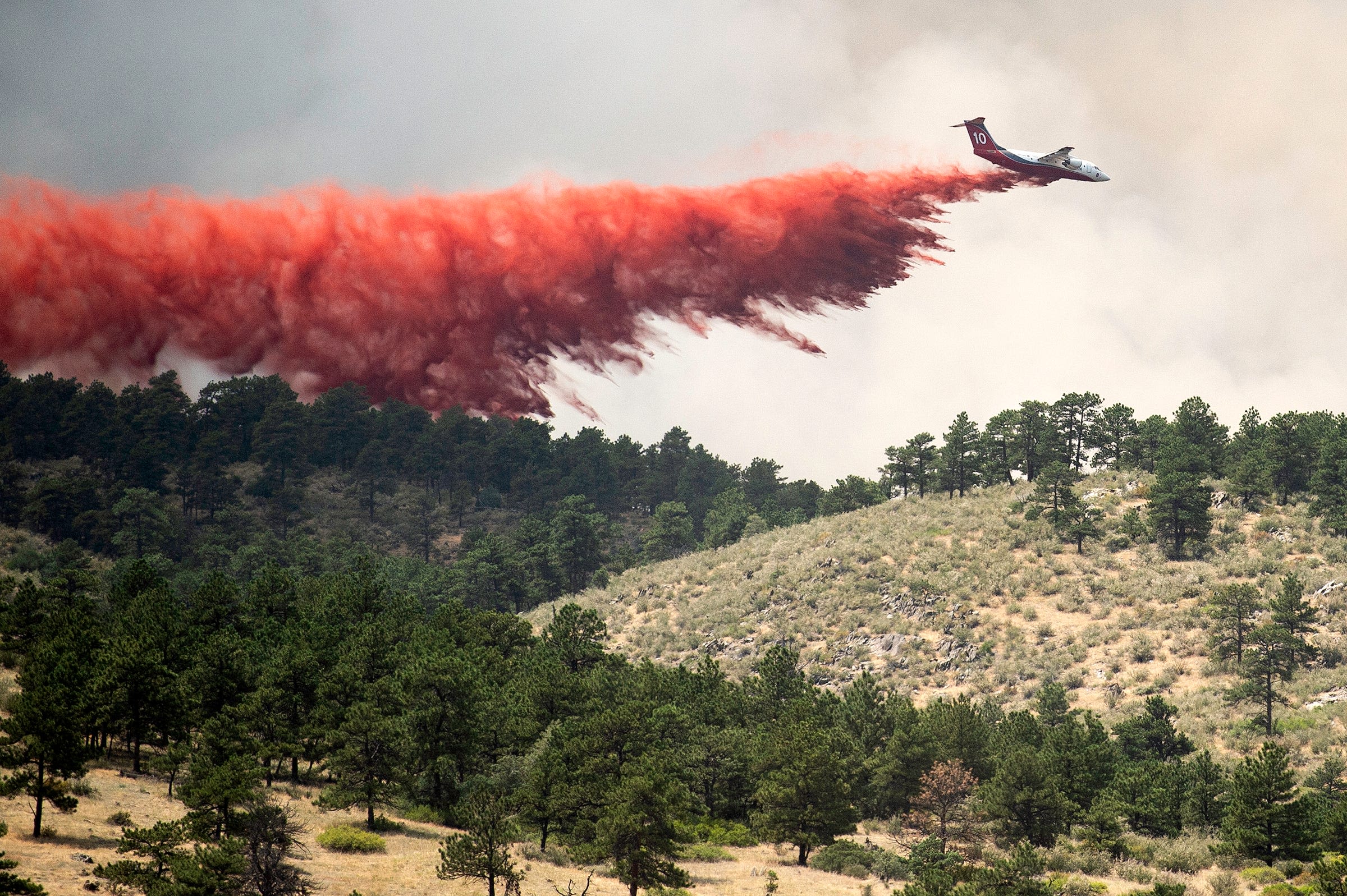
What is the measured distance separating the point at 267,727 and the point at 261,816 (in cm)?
1802

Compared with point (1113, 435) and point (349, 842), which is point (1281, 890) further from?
point (1113, 435)

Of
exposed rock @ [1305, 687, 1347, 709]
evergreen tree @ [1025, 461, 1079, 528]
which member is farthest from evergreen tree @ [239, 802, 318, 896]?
evergreen tree @ [1025, 461, 1079, 528]

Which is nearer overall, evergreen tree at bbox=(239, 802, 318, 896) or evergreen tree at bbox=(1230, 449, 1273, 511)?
evergreen tree at bbox=(239, 802, 318, 896)

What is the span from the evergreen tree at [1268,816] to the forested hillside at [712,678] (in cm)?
16

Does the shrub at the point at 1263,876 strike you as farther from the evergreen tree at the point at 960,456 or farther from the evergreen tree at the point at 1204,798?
A: the evergreen tree at the point at 960,456

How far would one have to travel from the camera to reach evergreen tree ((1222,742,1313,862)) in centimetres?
4788

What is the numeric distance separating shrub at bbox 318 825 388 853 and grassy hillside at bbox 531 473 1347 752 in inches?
1873

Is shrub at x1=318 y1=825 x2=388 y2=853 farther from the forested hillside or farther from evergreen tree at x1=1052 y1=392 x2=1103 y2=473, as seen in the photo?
evergreen tree at x1=1052 y1=392 x2=1103 y2=473

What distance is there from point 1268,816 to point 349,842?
38579mm

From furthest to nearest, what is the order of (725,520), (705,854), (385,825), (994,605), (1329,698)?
(725,520) → (994,605) → (1329,698) → (705,854) → (385,825)

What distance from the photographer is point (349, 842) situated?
1791 inches

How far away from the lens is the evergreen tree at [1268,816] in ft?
157

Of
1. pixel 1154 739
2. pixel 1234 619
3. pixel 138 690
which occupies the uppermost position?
pixel 1234 619

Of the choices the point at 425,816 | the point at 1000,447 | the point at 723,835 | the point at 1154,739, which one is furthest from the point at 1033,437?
the point at 425,816
